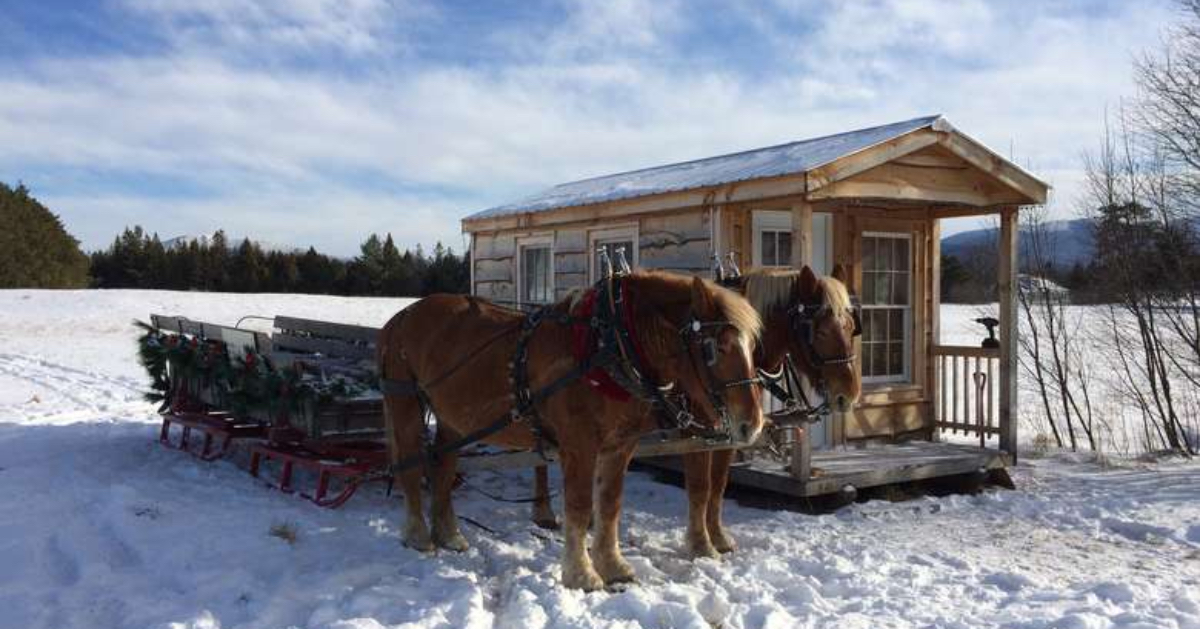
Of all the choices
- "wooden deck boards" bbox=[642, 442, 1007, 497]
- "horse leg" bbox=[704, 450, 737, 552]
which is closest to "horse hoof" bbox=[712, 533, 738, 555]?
"horse leg" bbox=[704, 450, 737, 552]

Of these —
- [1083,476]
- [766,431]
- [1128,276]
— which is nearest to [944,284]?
[1128,276]

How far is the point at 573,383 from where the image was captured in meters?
4.65

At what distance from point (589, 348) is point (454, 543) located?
1.78 m

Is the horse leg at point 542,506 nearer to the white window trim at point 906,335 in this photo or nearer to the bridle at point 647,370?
the bridle at point 647,370

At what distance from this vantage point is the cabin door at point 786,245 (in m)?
7.71

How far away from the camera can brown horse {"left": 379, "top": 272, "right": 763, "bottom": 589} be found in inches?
167

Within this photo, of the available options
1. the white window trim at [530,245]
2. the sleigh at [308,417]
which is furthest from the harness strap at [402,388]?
the white window trim at [530,245]

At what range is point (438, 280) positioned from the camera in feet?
119

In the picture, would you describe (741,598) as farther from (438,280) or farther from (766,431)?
(438,280)

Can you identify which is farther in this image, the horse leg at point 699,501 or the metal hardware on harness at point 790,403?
the horse leg at point 699,501

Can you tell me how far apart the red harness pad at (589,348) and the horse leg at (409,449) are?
1.47 metres

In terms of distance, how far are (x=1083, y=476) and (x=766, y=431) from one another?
164 inches

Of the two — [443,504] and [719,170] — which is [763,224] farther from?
[443,504]

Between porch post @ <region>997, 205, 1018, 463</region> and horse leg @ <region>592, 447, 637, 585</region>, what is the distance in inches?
186
